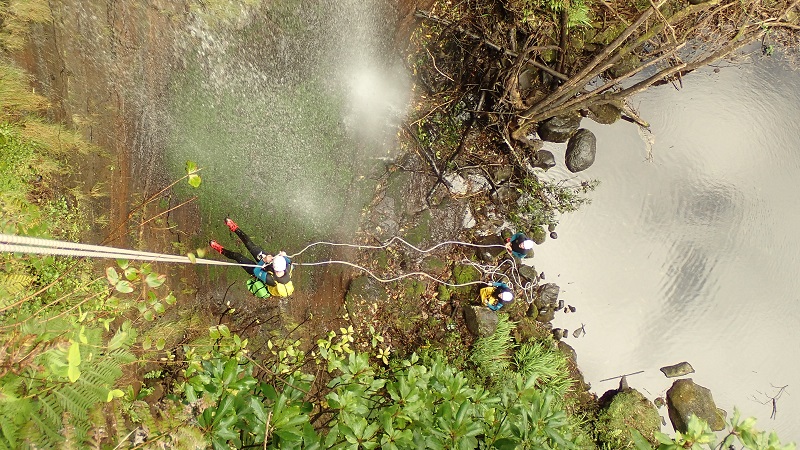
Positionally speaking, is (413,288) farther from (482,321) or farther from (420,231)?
(482,321)

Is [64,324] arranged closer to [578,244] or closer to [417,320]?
[417,320]

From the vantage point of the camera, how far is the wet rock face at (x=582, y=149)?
205 inches

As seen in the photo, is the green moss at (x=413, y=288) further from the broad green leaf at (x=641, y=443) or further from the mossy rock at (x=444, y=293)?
the broad green leaf at (x=641, y=443)

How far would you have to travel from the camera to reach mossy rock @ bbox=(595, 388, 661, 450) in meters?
5.41

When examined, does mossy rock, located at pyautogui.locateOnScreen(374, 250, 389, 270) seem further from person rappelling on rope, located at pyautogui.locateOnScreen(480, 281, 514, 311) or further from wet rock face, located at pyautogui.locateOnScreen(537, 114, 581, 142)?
wet rock face, located at pyautogui.locateOnScreen(537, 114, 581, 142)

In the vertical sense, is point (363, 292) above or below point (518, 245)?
below

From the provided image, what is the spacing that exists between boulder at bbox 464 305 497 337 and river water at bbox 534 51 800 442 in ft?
2.88

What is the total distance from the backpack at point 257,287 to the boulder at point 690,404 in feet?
16.8

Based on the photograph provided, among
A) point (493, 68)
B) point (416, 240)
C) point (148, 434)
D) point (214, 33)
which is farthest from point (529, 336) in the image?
point (214, 33)

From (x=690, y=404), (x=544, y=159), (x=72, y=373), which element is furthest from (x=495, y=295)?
(x=72, y=373)

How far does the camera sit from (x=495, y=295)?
5.19m

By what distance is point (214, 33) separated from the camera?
15.0ft

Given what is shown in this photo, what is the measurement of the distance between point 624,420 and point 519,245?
2590 millimetres

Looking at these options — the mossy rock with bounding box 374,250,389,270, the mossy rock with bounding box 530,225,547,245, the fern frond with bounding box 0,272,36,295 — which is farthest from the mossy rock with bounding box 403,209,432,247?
the fern frond with bounding box 0,272,36,295
